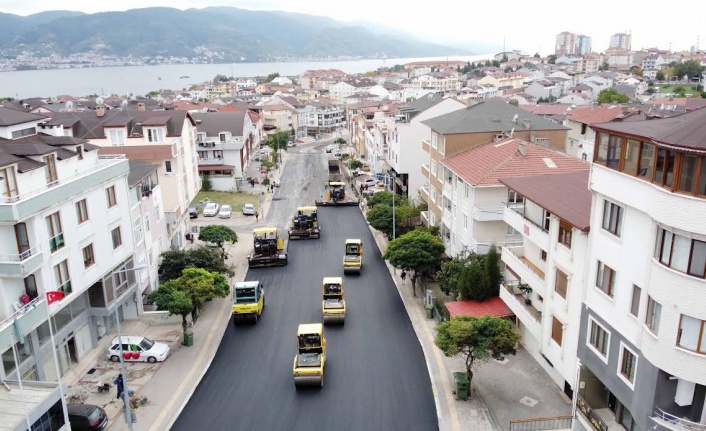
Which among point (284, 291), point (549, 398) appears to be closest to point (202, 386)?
point (284, 291)

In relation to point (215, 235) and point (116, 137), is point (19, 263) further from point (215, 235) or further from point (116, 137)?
point (116, 137)

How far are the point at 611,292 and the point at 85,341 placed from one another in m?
Result: 26.4

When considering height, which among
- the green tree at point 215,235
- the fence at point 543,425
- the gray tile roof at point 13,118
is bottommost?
the fence at point 543,425

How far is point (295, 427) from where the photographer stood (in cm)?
2339

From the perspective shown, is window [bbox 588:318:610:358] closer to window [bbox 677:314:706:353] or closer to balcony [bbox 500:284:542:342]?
window [bbox 677:314:706:353]

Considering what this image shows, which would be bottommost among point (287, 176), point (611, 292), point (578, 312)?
point (287, 176)

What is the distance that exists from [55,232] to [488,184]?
23902 millimetres

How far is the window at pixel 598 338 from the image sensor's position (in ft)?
64.5

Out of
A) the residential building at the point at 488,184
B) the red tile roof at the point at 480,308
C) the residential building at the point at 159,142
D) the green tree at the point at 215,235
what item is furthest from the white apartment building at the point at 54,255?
the residential building at the point at 488,184

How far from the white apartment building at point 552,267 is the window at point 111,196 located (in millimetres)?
21761

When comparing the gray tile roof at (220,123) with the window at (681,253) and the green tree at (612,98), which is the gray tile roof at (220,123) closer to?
the window at (681,253)

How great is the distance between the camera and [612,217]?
19.2 metres

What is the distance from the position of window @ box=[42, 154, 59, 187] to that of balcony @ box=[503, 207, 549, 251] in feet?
75.3

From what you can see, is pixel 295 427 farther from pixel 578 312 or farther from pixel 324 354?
pixel 578 312
